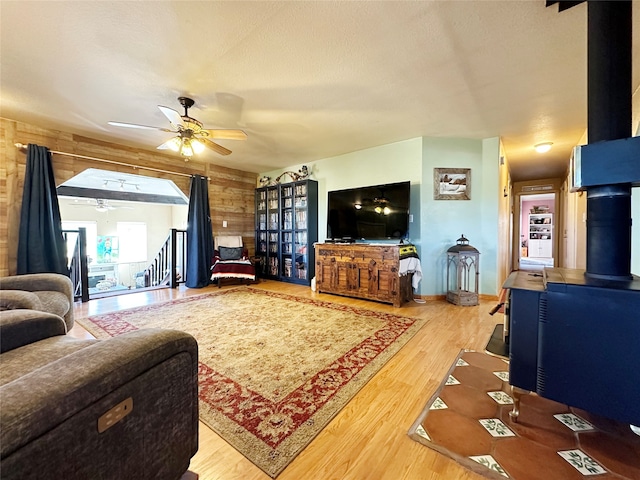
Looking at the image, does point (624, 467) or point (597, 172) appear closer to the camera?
point (624, 467)

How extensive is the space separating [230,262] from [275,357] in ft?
10.7

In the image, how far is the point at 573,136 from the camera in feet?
12.5

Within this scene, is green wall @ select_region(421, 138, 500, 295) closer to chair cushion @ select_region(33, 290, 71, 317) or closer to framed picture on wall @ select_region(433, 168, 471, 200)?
framed picture on wall @ select_region(433, 168, 471, 200)

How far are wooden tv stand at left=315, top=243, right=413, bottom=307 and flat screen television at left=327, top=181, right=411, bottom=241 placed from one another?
0.43 m

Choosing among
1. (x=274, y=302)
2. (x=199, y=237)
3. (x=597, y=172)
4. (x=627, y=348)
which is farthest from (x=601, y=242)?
(x=199, y=237)

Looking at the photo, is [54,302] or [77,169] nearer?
[54,302]

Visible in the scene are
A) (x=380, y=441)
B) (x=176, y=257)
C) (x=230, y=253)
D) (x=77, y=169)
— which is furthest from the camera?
(x=230, y=253)

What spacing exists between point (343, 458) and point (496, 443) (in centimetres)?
73

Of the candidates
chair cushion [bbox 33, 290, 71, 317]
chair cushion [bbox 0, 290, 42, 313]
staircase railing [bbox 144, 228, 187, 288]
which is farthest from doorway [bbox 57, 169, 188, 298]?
chair cushion [bbox 0, 290, 42, 313]

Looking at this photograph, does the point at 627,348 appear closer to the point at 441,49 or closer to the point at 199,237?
the point at 441,49

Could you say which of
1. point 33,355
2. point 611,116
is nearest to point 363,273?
point 611,116

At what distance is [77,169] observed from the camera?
3850 mm

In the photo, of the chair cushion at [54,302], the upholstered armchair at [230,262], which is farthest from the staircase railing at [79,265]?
the chair cushion at [54,302]

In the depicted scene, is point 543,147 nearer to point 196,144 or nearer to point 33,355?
point 196,144
